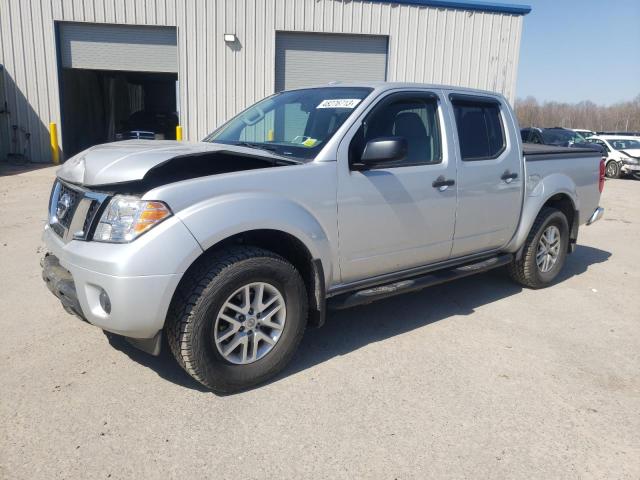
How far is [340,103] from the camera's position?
154 inches

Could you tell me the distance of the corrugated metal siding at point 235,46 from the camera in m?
14.7

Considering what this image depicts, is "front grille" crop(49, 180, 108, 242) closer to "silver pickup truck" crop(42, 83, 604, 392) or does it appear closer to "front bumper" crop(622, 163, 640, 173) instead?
"silver pickup truck" crop(42, 83, 604, 392)

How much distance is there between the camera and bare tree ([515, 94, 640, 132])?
7544cm

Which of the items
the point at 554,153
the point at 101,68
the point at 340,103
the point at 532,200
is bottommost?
the point at 532,200

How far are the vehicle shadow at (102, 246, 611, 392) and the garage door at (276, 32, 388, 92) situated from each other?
1128 centimetres

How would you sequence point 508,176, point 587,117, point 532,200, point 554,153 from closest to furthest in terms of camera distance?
point 508,176 < point 532,200 < point 554,153 < point 587,117

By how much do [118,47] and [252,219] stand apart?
46.7 ft

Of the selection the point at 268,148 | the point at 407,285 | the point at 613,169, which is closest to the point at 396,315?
the point at 407,285

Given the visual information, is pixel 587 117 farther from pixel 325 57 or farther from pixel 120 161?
pixel 120 161

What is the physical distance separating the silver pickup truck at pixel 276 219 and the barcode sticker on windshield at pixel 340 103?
0.05ft

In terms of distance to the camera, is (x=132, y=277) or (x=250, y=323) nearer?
(x=132, y=277)

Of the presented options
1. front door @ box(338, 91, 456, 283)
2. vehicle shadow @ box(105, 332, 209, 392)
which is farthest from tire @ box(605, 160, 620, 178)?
vehicle shadow @ box(105, 332, 209, 392)

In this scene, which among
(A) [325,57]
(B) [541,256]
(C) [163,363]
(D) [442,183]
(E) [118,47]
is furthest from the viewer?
(A) [325,57]

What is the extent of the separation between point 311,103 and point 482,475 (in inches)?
112
